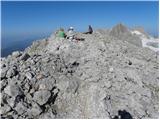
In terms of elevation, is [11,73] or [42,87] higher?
[11,73]

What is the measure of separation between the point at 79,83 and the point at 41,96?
3.01 metres

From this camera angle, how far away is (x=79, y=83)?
2072 centimetres

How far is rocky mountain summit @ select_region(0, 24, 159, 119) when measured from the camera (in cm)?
1841

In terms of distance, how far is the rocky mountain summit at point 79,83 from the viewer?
725 inches

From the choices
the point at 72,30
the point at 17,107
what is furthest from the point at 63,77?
the point at 72,30

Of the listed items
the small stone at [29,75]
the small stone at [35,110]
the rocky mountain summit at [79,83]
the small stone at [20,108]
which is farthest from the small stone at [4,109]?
the small stone at [29,75]

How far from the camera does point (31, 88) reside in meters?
19.6

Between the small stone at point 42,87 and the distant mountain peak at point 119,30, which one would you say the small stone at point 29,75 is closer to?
the small stone at point 42,87

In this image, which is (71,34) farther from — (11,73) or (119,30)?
(119,30)

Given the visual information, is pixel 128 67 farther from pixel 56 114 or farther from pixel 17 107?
pixel 17 107

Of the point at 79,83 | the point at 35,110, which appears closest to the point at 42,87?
the point at 35,110

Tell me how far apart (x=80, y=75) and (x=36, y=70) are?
3.06 meters

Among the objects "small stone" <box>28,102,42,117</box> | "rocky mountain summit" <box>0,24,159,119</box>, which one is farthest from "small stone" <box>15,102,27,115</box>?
"small stone" <box>28,102,42,117</box>

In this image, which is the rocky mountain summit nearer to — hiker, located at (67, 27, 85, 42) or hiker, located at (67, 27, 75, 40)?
hiker, located at (67, 27, 85, 42)
